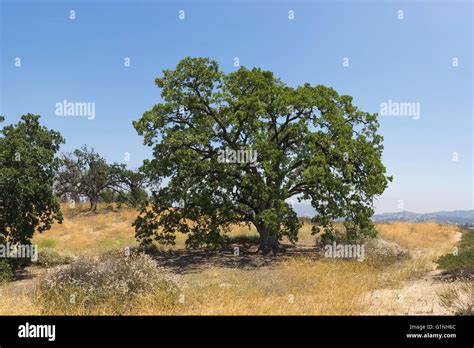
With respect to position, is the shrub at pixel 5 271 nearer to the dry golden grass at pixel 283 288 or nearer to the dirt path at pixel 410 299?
the dry golden grass at pixel 283 288

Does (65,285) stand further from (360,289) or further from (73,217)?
(73,217)

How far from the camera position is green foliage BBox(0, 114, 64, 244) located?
2108cm

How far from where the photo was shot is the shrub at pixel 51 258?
26047mm

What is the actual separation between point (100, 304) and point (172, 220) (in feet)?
42.4

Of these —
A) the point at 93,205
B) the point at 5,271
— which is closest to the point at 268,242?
the point at 5,271

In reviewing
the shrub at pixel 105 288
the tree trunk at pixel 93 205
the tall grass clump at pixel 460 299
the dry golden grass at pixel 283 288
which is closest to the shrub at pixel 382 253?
the dry golden grass at pixel 283 288

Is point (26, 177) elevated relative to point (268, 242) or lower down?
elevated

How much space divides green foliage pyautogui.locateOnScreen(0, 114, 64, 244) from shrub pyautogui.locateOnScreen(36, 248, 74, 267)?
287 cm

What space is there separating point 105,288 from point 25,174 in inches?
438

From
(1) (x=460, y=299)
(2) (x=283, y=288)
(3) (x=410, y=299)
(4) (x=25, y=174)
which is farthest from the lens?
(4) (x=25, y=174)

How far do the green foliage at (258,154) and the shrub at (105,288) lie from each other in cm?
882

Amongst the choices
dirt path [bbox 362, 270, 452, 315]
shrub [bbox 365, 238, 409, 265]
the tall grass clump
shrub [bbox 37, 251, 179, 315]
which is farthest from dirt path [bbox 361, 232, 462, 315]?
shrub [bbox 37, 251, 179, 315]

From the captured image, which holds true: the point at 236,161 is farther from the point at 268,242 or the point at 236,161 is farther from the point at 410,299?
the point at 410,299

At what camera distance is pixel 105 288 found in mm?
12977
